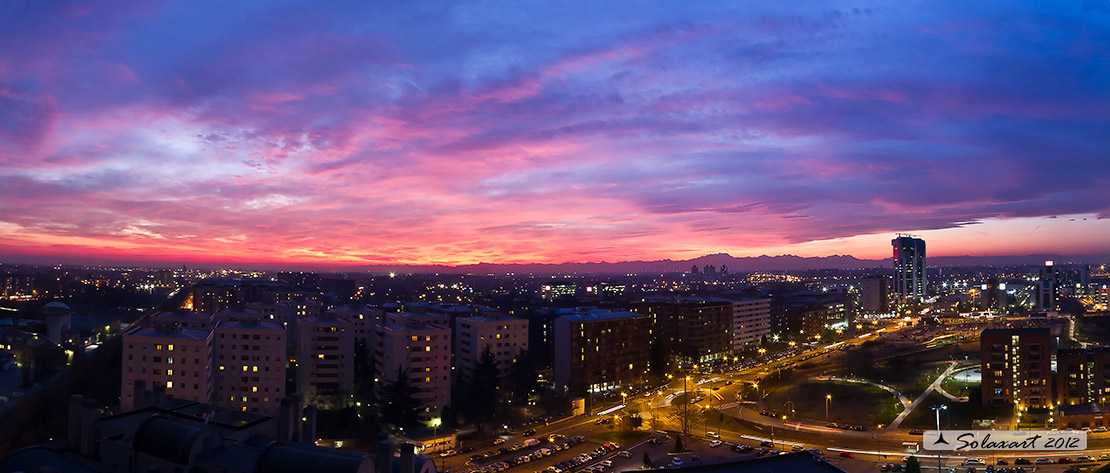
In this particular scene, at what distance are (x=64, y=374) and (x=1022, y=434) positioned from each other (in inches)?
1119

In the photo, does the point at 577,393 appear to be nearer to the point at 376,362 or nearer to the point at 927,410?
the point at 376,362

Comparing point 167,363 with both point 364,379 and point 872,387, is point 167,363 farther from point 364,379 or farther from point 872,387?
point 872,387

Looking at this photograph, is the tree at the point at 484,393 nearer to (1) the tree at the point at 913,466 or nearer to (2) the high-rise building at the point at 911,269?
(1) the tree at the point at 913,466

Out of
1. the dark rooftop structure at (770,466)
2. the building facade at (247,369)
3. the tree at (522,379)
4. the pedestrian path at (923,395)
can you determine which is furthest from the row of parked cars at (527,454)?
the pedestrian path at (923,395)

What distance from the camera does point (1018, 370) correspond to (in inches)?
800

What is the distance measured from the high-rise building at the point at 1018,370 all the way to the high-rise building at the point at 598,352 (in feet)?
38.0

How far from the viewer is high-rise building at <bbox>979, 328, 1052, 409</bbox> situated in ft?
66.4

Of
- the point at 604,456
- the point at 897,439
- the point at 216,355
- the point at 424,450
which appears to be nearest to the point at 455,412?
the point at 424,450

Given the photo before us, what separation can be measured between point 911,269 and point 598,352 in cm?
6231

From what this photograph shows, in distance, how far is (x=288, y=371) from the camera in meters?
25.8

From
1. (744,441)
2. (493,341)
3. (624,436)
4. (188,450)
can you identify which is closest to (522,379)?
(493,341)

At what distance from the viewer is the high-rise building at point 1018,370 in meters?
20.2

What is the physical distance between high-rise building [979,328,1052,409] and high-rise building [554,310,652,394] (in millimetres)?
11589

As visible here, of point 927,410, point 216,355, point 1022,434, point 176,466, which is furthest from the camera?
point 927,410
